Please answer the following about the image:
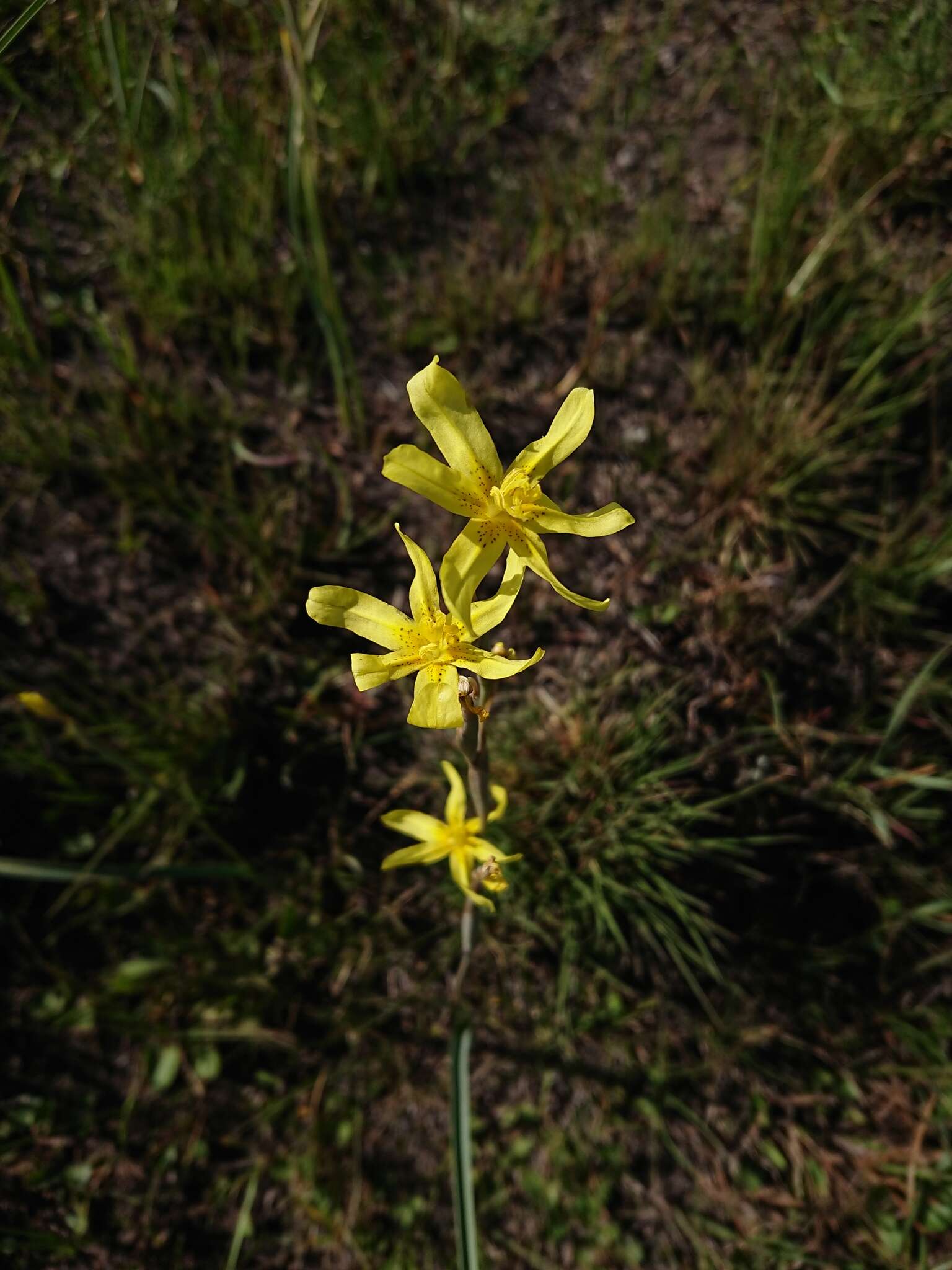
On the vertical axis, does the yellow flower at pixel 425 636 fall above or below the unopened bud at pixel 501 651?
above

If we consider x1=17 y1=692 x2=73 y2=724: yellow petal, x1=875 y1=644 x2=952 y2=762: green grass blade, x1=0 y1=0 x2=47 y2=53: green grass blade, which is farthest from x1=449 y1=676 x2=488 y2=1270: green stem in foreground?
x1=0 y1=0 x2=47 y2=53: green grass blade

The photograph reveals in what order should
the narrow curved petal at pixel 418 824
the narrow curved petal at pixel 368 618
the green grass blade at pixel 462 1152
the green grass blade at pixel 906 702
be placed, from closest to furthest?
the narrow curved petal at pixel 368 618, the green grass blade at pixel 462 1152, the narrow curved petal at pixel 418 824, the green grass blade at pixel 906 702

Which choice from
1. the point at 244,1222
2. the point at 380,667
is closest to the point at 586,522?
the point at 380,667

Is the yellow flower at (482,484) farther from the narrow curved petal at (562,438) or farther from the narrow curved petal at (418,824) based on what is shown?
the narrow curved petal at (418,824)

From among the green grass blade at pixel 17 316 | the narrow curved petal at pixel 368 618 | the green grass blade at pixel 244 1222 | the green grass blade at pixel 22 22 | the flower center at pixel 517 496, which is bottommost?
the green grass blade at pixel 244 1222

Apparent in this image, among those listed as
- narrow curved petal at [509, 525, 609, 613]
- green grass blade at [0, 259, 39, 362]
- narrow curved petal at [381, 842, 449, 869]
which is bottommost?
narrow curved petal at [381, 842, 449, 869]

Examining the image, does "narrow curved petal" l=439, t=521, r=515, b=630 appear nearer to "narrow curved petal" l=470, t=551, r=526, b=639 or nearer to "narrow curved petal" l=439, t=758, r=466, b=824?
"narrow curved petal" l=470, t=551, r=526, b=639

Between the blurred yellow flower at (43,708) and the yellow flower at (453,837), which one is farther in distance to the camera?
the blurred yellow flower at (43,708)

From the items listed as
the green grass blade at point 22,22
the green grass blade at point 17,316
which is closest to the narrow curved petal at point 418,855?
the green grass blade at point 22,22
